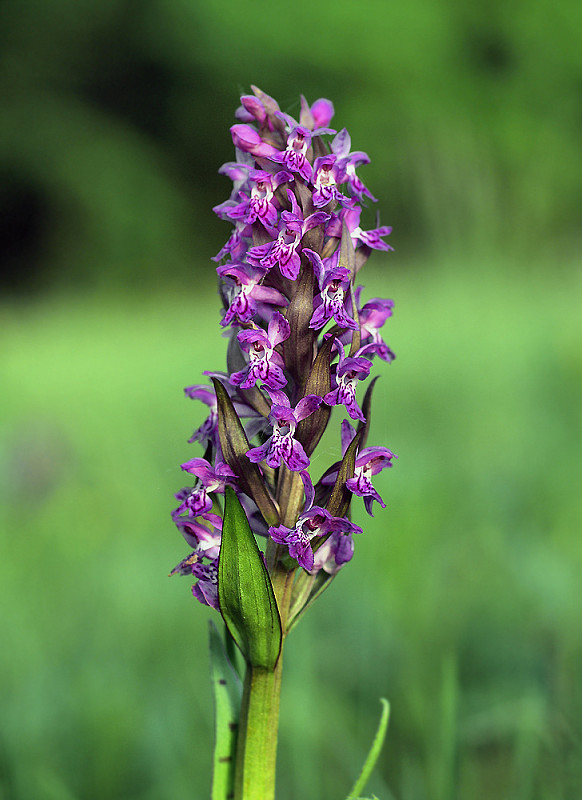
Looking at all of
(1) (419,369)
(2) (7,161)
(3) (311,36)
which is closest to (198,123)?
(3) (311,36)

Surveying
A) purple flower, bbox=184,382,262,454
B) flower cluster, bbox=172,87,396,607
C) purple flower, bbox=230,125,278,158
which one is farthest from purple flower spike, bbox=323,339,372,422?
purple flower, bbox=230,125,278,158

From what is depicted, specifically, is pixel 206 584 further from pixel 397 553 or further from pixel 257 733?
pixel 397 553

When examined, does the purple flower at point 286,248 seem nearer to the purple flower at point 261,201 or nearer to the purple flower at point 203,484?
the purple flower at point 261,201

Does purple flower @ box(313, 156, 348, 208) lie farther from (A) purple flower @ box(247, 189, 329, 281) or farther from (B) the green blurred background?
(B) the green blurred background

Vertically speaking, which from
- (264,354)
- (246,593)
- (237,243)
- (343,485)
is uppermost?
(237,243)

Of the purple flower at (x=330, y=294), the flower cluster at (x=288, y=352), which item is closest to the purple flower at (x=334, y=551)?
the flower cluster at (x=288, y=352)

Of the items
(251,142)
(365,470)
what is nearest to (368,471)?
(365,470)
